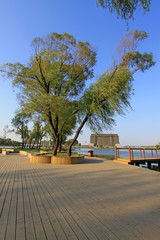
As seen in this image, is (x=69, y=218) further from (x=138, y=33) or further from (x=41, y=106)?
(x=138, y=33)

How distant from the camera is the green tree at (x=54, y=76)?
11.8m

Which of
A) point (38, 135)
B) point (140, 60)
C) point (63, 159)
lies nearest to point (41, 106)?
point (63, 159)

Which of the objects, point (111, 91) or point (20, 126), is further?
point (20, 126)

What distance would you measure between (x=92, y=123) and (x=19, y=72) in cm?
809

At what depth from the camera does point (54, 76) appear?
40.0 ft

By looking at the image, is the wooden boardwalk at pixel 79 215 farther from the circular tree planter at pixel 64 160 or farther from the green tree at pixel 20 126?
the green tree at pixel 20 126

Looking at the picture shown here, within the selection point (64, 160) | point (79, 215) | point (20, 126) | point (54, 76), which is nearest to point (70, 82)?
point (54, 76)

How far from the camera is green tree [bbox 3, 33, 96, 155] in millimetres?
11844

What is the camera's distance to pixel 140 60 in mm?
14016

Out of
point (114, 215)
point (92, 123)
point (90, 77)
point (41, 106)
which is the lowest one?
point (114, 215)

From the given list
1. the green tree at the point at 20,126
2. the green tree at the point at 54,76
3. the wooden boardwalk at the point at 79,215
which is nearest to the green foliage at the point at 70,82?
the green tree at the point at 54,76

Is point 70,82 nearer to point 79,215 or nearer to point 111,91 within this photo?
point 111,91

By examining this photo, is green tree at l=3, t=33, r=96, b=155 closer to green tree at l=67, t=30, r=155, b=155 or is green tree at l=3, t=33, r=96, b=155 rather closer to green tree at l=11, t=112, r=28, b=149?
green tree at l=67, t=30, r=155, b=155

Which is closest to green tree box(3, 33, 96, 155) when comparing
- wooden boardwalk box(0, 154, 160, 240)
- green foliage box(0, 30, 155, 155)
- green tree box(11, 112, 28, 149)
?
green foliage box(0, 30, 155, 155)
